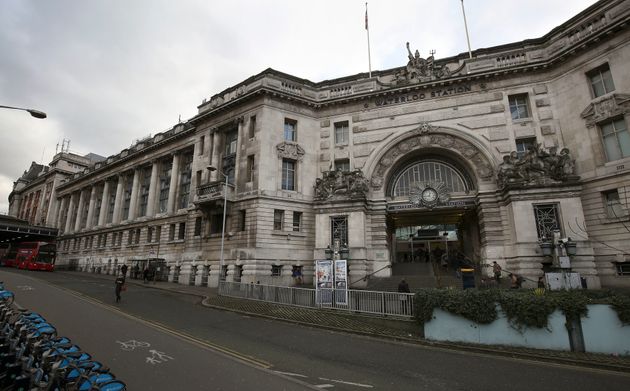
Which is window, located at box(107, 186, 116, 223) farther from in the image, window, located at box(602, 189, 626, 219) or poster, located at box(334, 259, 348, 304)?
window, located at box(602, 189, 626, 219)

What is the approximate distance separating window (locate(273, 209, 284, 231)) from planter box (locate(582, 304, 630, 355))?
2239 centimetres

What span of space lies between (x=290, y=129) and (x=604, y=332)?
27.9m

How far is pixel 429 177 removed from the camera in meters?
29.5

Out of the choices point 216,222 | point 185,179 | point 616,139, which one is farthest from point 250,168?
point 616,139

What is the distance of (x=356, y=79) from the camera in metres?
33.2

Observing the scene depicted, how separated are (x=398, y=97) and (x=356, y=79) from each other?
5.24 m

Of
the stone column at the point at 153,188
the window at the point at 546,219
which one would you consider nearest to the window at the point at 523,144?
the window at the point at 546,219

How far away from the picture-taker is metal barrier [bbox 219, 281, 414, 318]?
14113mm

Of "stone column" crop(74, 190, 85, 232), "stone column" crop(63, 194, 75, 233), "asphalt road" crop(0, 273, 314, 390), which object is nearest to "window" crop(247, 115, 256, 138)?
"asphalt road" crop(0, 273, 314, 390)

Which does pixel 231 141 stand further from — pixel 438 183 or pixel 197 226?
pixel 438 183

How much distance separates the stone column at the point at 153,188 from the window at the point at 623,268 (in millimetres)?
48770

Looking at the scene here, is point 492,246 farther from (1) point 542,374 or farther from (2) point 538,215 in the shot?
(1) point 542,374

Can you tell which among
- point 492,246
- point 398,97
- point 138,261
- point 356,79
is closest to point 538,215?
point 492,246

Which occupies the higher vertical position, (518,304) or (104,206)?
(104,206)
